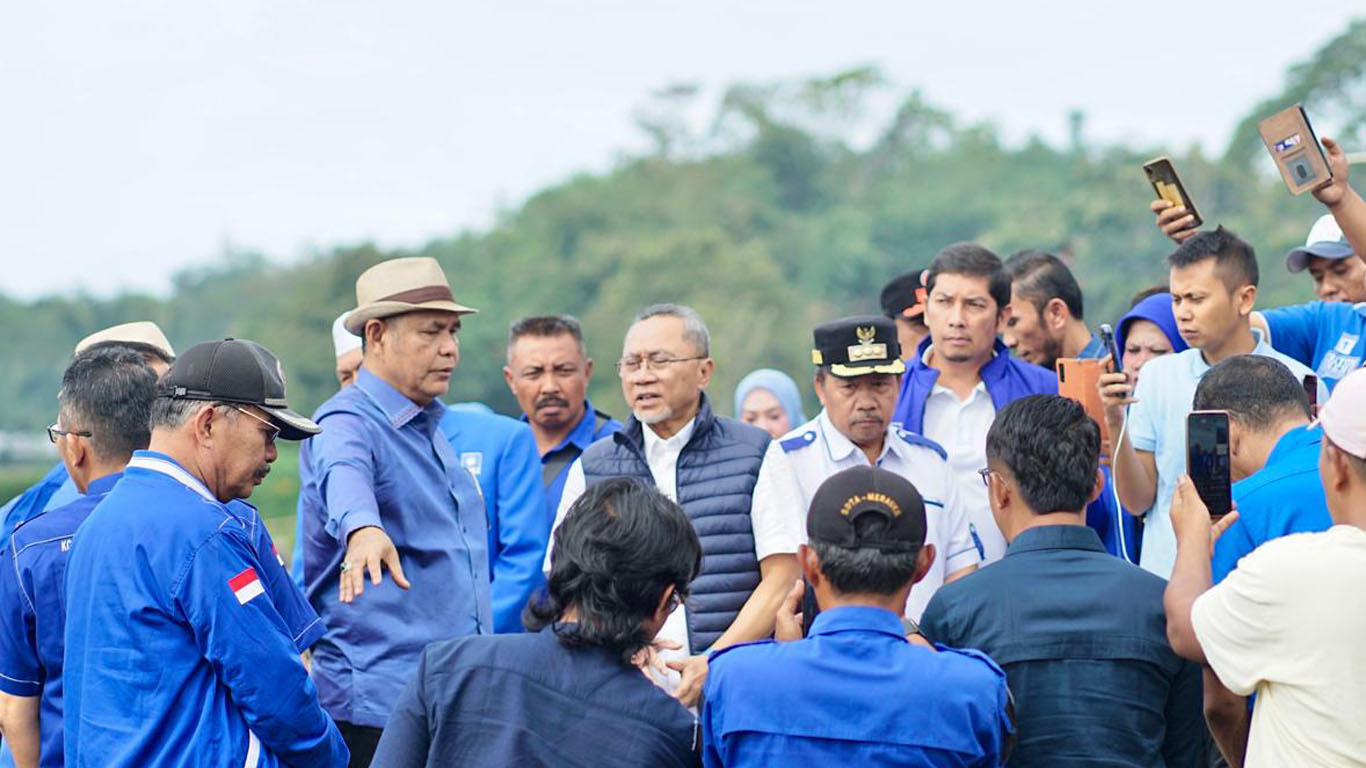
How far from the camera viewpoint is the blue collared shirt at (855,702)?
3215mm

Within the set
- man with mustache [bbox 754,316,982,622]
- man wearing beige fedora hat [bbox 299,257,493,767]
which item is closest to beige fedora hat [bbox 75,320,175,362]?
man wearing beige fedora hat [bbox 299,257,493,767]

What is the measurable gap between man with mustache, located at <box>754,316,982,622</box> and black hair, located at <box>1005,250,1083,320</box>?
1.47 m

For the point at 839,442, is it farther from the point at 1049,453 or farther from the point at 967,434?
the point at 1049,453

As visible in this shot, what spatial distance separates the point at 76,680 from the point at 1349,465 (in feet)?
10.3

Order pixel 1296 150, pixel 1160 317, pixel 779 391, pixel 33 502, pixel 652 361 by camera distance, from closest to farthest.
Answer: pixel 1296 150
pixel 652 361
pixel 33 502
pixel 1160 317
pixel 779 391

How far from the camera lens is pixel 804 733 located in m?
3.26

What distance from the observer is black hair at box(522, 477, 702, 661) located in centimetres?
331

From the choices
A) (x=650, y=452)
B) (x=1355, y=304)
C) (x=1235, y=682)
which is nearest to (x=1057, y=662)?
(x=1235, y=682)

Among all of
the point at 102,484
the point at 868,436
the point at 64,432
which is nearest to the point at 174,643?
the point at 102,484

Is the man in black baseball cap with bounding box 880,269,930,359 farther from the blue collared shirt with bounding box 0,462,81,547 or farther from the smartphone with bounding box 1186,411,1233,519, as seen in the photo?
the blue collared shirt with bounding box 0,462,81,547

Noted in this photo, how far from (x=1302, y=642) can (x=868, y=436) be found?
2228 millimetres

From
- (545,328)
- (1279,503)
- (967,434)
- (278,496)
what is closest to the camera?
(1279,503)

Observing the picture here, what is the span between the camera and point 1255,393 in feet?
13.4

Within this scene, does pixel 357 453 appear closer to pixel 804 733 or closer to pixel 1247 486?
pixel 804 733
